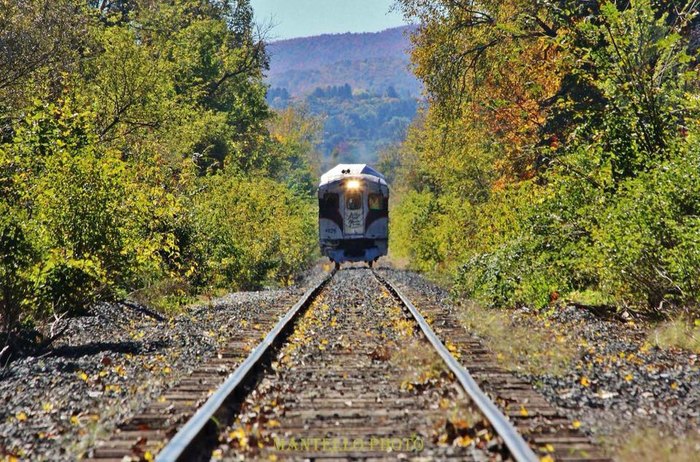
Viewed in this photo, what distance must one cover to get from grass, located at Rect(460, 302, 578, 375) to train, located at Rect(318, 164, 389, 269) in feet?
57.7

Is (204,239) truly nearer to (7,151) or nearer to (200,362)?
(7,151)

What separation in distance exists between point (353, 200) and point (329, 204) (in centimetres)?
105

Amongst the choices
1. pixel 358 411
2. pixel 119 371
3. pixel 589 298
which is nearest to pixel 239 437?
pixel 358 411

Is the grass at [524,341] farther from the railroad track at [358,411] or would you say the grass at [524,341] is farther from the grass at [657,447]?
the grass at [657,447]

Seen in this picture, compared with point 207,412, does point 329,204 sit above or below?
below

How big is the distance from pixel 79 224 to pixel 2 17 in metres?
10.2

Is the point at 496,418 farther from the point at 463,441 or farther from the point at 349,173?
the point at 349,173

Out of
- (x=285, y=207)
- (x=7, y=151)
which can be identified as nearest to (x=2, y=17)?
(x=7, y=151)

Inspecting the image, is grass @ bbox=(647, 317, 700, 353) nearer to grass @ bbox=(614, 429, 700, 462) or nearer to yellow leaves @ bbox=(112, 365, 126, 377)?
grass @ bbox=(614, 429, 700, 462)

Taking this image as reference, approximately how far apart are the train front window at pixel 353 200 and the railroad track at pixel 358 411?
2133 centimetres

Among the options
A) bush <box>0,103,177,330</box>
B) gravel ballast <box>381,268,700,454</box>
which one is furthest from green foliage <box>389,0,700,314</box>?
bush <box>0,103,177,330</box>

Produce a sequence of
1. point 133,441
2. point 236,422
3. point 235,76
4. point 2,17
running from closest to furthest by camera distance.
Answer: point 133,441 < point 236,422 < point 2,17 < point 235,76

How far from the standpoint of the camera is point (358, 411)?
5.79 m

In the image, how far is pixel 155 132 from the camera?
22.7 meters
